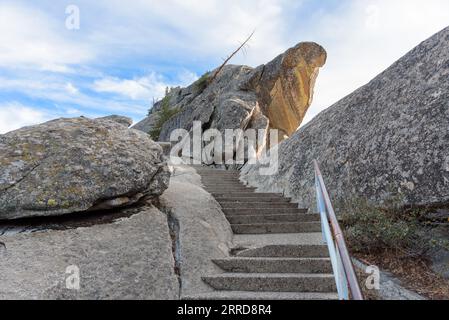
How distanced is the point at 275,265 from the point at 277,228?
1816 millimetres

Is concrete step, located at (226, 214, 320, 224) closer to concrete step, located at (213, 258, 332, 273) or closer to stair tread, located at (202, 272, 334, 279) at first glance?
concrete step, located at (213, 258, 332, 273)

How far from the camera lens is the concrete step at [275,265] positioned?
492cm

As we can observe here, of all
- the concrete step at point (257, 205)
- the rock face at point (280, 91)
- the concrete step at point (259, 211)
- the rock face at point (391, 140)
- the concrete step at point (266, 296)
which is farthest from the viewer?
the rock face at point (280, 91)

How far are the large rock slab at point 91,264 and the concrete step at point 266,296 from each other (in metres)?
0.45

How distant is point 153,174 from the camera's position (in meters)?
6.36

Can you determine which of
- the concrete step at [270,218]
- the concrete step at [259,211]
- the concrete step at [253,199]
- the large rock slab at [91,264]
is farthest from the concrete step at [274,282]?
the concrete step at [253,199]

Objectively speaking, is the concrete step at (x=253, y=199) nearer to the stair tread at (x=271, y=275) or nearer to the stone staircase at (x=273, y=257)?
the stone staircase at (x=273, y=257)

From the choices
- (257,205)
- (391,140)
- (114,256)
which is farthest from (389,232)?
(114,256)

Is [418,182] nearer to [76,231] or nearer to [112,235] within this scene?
Result: [112,235]

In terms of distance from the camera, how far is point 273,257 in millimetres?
5582

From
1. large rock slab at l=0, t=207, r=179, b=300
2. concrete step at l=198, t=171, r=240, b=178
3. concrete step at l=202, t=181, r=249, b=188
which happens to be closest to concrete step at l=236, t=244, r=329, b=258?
large rock slab at l=0, t=207, r=179, b=300

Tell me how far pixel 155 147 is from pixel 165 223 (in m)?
1.75
